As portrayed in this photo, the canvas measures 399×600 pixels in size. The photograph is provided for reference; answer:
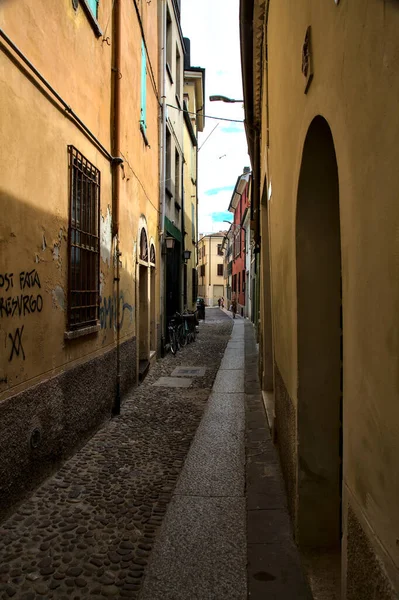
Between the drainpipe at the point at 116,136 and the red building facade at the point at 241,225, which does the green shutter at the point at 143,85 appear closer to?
the drainpipe at the point at 116,136

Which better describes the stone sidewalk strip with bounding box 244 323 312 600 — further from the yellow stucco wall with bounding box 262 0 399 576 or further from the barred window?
the barred window

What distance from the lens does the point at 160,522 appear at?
334cm

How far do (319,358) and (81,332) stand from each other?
106 inches

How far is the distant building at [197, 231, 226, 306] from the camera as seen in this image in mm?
60375

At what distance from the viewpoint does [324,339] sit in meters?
2.90

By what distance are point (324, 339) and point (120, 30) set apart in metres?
5.54

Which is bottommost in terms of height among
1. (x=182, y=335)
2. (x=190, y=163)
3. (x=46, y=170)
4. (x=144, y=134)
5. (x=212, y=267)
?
(x=182, y=335)

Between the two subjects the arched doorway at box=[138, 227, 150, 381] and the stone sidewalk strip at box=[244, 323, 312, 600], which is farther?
the arched doorway at box=[138, 227, 150, 381]

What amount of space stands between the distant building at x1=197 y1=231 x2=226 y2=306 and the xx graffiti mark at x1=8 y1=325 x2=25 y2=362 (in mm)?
56539

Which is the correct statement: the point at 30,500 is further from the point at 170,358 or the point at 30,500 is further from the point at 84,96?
the point at 170,358

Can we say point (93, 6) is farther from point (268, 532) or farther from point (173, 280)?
point (173, 280)

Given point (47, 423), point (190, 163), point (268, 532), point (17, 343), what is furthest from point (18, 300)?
point (190, 163)

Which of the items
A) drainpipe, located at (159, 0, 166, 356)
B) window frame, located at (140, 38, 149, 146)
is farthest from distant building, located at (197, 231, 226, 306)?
window frame, located at (140, 38, 149, 146)

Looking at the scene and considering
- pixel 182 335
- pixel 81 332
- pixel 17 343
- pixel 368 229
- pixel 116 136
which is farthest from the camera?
pixel 182 335
